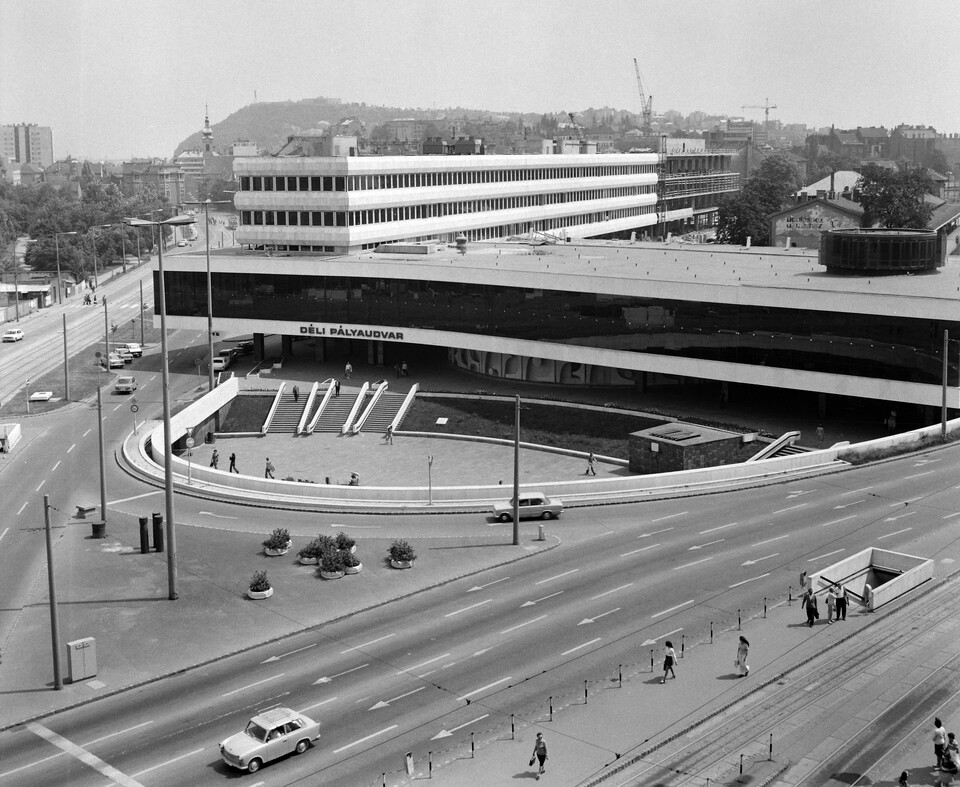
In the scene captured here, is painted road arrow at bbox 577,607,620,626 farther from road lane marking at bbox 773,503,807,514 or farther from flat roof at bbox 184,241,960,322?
flat roof at bbox 184,241,960,322

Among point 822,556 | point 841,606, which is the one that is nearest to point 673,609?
point 841,606

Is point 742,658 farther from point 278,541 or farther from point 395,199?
point 395,199

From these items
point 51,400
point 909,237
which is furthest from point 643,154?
point 51,400

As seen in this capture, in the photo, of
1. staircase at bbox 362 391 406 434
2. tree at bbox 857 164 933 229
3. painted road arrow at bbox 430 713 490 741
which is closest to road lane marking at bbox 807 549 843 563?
painted road arrow at bbox 430 713 490 741

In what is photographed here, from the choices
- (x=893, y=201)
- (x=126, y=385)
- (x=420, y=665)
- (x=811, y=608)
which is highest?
(x=893, y=201)

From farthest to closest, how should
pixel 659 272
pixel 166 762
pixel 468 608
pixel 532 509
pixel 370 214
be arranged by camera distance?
pixel 370 214 → pixel 659 272 → pixel 532 509 → pixel 468 608 → pixel 166 762

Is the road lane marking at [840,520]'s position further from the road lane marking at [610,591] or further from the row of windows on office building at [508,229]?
the row of windows on office building at [508,229]

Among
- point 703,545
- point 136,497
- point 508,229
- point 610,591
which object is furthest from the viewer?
point 508,229

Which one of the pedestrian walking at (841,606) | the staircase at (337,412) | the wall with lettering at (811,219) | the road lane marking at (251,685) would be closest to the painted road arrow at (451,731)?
the road lane marking at (251,685)
